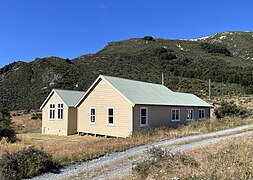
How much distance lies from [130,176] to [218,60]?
→ 237ft

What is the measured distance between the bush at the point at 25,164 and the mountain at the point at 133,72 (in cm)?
4422

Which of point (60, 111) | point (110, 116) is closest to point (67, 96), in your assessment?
point (60, 111)

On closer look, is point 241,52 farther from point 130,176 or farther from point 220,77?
point 130,176

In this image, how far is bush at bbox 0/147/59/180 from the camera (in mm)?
9023

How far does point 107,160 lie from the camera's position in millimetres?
11539

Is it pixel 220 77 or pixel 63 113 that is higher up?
pixel 220 77

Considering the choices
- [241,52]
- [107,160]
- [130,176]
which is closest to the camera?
[130,176]

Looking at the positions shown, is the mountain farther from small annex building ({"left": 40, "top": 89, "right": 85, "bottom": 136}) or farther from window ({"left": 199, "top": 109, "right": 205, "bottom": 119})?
small annex building ({"left": 40, "top": 89, "right": 85, "bottom": 136})

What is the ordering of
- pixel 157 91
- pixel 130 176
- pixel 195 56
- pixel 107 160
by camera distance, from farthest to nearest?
pixel 195 56 < pixel 157 91 < pixel 107 160 < pixel 130 176

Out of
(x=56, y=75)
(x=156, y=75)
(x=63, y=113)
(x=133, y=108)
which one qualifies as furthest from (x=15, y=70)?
(x=133, y=108)

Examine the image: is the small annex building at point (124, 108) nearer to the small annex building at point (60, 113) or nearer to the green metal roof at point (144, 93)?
the green metal roof at point (144, 93)

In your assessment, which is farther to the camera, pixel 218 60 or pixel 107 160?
pixel 218 60

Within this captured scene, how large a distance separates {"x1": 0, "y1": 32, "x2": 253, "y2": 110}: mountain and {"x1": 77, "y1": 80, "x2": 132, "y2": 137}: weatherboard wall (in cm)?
3112

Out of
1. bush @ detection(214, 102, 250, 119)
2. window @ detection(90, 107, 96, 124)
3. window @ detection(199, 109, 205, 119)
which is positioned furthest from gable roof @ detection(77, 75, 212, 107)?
bush @ detection(214, 102, 250, 119)
